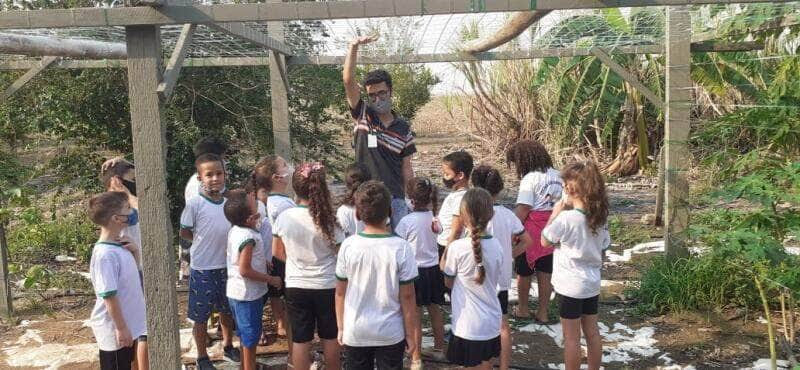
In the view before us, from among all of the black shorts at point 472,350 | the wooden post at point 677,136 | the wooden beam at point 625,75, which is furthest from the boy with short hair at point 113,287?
the wooden beam at point 625,75

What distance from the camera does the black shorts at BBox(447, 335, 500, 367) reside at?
11.7 ft

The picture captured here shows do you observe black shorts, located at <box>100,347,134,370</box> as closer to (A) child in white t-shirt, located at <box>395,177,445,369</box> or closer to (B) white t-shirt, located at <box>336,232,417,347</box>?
(B) white t-shirt, located at <box>336,232,417,347</box>

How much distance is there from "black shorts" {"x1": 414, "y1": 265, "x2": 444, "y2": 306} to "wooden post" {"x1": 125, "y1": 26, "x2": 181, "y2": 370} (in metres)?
1.60

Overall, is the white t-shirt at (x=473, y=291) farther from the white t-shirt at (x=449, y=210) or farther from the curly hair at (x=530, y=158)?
the curly hair at (x=530, y=158)

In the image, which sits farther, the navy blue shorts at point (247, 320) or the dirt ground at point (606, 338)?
the dirt ground at point (606, 338)

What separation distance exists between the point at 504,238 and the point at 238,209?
159 centimetres

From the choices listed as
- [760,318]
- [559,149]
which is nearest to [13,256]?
[760,318]

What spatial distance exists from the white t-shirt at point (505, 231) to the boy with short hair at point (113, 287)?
2.05 m

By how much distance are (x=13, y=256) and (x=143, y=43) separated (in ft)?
18.6

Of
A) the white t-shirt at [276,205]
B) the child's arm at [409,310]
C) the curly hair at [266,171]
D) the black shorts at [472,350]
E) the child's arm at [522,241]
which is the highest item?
the curly hair at [266,171]

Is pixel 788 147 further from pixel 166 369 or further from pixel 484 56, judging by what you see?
pixel 166 369

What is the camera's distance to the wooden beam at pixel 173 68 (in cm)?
332

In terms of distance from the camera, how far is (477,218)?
347 centimetres

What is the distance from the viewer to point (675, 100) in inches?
225
